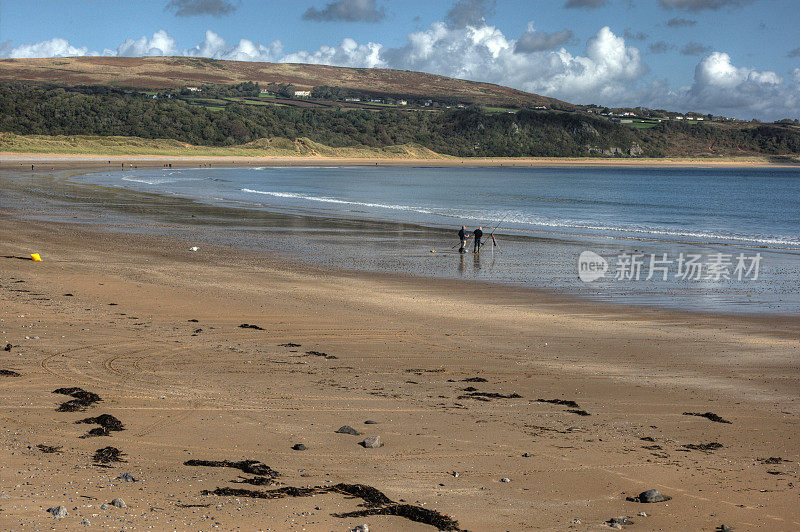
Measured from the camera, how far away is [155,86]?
183375 millimetres

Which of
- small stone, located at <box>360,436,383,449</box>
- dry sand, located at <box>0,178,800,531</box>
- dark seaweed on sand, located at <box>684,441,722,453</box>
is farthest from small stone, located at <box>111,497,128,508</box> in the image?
dark seaweed on sand, located at <box>684,441,722,453</box>

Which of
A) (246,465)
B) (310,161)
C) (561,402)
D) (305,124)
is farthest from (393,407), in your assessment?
(305,124)

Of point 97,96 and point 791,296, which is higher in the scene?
point 97,96

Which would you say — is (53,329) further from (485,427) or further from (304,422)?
(485,427)

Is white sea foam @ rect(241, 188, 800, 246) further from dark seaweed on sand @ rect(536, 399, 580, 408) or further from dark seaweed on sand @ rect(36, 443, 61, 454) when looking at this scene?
dark seaweed on sand @ rect(36, 443, 61, 454)

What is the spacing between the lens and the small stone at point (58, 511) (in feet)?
16.8

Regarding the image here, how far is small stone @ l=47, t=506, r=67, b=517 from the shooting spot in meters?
5.13

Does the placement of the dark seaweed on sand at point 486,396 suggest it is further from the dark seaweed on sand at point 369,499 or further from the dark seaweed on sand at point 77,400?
the dark seaweed on sand at point 77,400

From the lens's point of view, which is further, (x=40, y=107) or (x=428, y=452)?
(x=40, y=107)

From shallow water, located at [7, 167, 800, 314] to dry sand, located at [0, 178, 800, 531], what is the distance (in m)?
3.55

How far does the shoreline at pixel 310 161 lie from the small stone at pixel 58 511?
70.7 m

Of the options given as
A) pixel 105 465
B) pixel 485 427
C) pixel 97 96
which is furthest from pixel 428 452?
pixel 97 96

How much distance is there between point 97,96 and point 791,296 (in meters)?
140

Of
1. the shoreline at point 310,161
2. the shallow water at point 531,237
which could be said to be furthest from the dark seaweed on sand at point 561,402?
the shoreline at point 310,161
